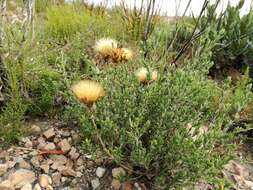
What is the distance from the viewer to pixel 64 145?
270 centimetres

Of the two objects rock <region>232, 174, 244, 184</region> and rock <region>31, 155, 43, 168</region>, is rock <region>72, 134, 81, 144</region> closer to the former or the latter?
rock <region>31, 155, 43, 168</region>

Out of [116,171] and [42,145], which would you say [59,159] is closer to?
[42,145]

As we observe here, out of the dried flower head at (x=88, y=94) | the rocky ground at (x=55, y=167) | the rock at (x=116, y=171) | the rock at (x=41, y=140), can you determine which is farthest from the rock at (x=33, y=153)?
the dried flower head at (x=88, y=94)

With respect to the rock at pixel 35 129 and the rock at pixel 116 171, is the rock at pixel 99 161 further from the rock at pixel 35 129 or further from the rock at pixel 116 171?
the rock at pixel 35 129

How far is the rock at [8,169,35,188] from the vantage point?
8.06 ft

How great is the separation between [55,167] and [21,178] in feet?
0.65

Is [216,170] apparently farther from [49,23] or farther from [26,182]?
[49,23]

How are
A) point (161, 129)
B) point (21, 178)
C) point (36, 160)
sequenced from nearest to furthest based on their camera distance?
point (161, 129), point (21, 178), point (36, 160)

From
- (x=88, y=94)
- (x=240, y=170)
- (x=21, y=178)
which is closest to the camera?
(x=88, y=94)

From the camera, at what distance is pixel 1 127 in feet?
8.75

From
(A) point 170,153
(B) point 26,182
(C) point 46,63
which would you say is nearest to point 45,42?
(C) point 46,63

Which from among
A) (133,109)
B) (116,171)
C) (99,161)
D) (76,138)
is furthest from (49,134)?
(133,109)

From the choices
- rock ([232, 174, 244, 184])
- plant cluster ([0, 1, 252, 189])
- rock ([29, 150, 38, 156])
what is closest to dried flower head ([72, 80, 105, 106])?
plant cluster ([0, 1, 252, 189])

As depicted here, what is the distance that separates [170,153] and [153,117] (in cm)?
26
